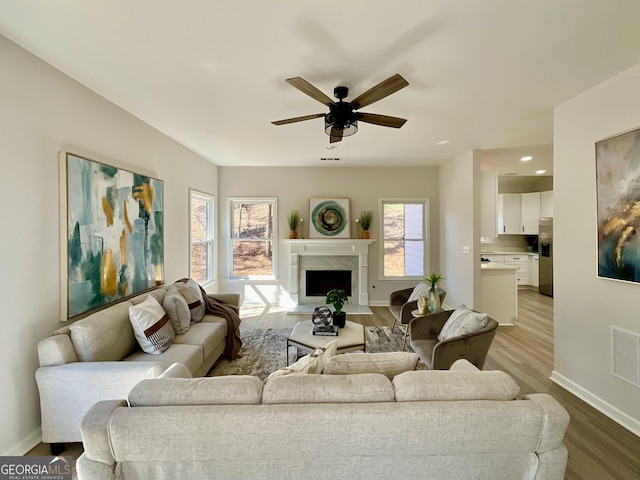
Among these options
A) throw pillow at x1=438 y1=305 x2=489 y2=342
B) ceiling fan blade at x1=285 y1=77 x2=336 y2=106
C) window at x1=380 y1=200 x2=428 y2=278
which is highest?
ceiling fan blade at x1=285 y1=77 x2=336 y2=106

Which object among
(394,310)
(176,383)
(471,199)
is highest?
(471,199)

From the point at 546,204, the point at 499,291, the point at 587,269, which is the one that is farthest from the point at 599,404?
the point at 546,204

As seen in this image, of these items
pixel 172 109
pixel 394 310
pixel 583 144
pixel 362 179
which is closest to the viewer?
pixel 583 144

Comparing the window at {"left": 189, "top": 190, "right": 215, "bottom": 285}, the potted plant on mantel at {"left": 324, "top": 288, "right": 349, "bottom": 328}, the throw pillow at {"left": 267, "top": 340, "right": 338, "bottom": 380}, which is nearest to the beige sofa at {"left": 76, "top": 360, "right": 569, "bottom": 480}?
the throw pillow at {"left": 267, "top": 340, "right": 338, "bottom": 380}

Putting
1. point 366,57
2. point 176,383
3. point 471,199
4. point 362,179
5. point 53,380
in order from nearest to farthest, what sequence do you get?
1. point 176,383
2. point 53,380
3. point 366,57
4. point 471,199
5. point 362,179

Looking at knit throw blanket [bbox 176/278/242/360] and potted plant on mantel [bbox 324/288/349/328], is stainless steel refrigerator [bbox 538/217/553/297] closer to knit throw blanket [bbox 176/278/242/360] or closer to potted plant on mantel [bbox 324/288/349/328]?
potted plant on mantel [bbox 324/288/349/328]

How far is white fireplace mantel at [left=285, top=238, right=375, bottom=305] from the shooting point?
18.1 feet

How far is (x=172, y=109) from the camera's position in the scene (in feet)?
9.44

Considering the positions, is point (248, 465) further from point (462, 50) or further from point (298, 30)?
point (462, 50)

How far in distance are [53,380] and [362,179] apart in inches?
199

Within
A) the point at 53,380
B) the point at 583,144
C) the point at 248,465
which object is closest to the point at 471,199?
the point at 583,144

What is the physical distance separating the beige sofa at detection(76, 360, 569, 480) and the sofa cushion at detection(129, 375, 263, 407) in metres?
0.03

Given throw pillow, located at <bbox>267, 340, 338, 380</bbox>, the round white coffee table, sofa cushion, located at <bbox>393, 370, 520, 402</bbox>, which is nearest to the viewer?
sofa cushion, located at <bbox>393, 370, 520, 402</bbox>

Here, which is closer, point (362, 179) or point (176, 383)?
→ point (176, 383)
